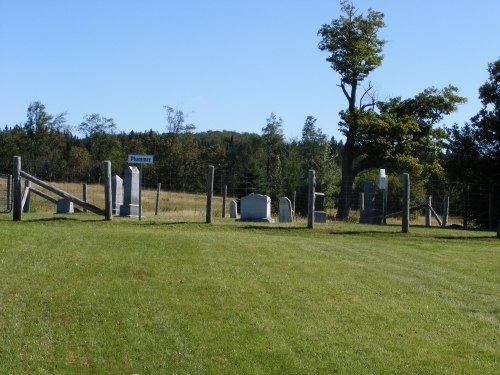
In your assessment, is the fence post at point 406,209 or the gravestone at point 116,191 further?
the gravestone at point 116,191

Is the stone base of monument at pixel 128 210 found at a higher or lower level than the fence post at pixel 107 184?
lower

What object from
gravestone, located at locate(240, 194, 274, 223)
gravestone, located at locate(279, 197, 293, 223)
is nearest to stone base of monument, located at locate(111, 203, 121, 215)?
gravestone, located at locate(240, 194, 274, 223)

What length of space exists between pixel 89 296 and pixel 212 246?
17.3ft

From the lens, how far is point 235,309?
8.28 m

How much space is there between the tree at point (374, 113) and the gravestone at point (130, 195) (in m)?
23.4

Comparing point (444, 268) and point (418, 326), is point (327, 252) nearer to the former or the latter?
point (444, 268)

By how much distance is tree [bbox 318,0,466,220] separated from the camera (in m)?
44.5

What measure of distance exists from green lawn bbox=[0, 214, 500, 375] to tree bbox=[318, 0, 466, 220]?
3145 centimetres

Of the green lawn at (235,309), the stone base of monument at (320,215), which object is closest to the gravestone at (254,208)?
the stone base of monument at (320,215)

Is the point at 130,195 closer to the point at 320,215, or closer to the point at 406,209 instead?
the point at 320,215

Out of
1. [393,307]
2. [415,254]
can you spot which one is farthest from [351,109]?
[393,307]

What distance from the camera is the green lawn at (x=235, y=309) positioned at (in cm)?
657

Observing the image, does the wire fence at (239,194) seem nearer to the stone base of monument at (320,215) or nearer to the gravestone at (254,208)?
the stone base of monument at (320,215)

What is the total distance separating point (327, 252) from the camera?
14.0m
